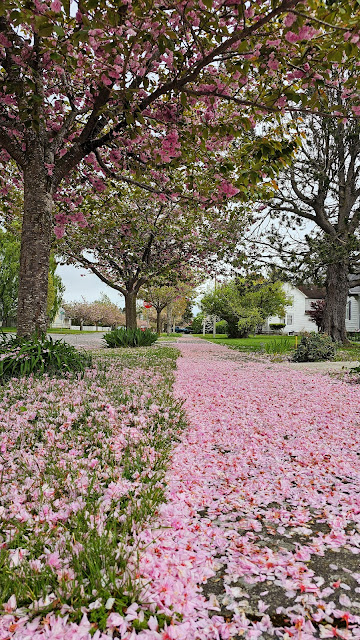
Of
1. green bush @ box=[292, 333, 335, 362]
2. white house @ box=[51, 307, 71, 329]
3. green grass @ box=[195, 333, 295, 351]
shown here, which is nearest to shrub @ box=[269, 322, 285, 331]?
green grass @ box=[195, 333, 295, 351]

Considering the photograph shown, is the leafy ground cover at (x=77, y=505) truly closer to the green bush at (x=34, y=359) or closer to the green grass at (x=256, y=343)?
the green bush at (x=34, y=359)

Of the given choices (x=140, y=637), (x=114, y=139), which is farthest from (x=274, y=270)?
(x=140, y=637)

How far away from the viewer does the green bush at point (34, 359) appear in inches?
210

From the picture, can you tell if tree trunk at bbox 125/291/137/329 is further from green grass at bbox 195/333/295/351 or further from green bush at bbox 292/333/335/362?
green bush at bbox 292/333/335/362

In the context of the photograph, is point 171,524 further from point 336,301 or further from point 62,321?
point 62,321

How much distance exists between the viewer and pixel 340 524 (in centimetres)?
204

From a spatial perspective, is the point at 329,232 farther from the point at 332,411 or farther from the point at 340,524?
the point at 340,524

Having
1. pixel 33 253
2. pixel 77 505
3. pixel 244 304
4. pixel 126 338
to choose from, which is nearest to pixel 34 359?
pixel 33 253

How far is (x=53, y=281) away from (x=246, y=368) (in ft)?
118

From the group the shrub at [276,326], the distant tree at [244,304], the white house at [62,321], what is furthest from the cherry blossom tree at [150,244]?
the white house at [62,321]

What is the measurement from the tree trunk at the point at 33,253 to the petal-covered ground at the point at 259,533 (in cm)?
361

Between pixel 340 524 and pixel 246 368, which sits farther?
pixel 246 368

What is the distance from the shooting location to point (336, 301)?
49.5 feet

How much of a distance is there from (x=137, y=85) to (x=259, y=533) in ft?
19.1
